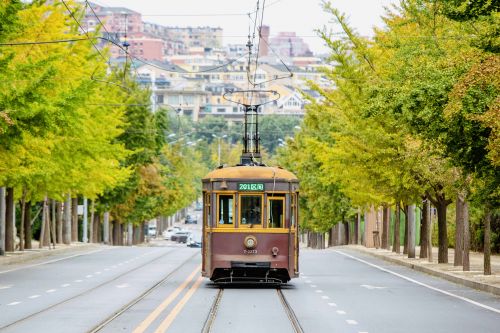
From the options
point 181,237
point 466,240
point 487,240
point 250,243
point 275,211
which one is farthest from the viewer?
point 181,237

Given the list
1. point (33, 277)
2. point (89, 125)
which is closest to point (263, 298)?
point (33, 277)

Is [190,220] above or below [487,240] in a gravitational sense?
above

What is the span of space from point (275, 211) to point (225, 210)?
1.20m

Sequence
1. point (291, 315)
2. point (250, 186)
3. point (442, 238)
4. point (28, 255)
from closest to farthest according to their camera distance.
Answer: point (291, 315)
point (250, 186)
point (442, 238)
point (28, 255)

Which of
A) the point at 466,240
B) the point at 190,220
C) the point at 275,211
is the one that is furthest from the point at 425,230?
the point at 190,220

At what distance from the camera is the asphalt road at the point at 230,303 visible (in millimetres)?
20031

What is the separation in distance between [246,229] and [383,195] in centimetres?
2084

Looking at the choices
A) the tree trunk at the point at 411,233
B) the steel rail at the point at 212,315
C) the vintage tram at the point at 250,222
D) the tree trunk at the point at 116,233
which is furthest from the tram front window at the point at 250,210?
the tree trunk at the point at 116,233

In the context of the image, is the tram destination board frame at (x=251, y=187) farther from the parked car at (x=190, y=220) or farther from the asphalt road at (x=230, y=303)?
the parked car at (x=190, y=220)

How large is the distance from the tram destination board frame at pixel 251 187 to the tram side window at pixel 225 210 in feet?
1.13

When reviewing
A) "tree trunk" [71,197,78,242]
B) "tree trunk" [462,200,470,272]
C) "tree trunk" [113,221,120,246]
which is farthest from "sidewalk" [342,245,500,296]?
"tree trunk" [113,221,120,246]

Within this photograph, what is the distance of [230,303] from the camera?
2522 cm

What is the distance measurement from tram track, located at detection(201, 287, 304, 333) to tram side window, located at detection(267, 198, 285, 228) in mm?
1905

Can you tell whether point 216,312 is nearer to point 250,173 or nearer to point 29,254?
point 250,173
